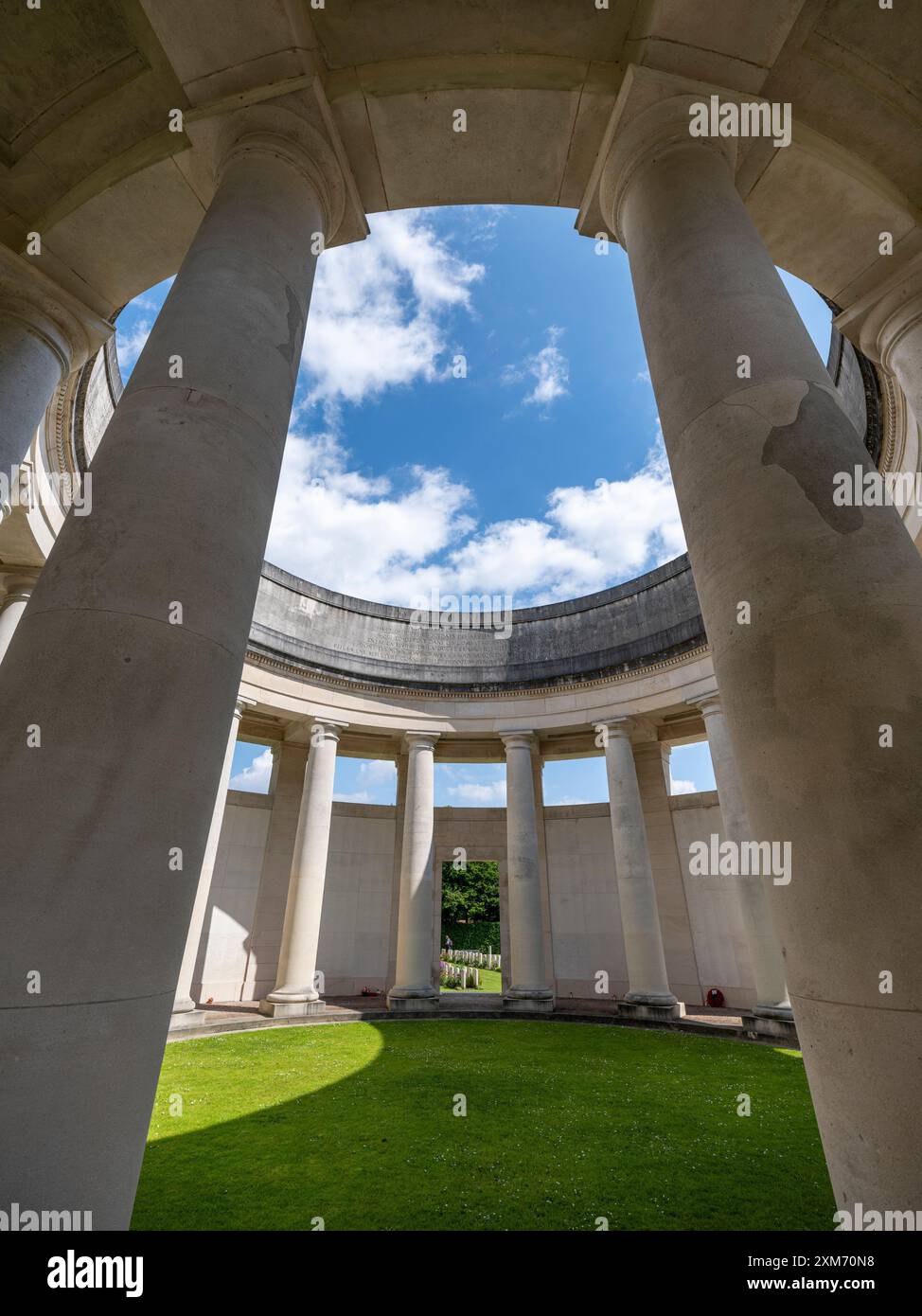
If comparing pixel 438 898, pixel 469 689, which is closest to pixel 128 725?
pixel 469 689

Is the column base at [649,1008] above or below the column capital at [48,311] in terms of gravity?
below

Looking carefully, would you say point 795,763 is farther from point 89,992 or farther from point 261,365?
point 261,365

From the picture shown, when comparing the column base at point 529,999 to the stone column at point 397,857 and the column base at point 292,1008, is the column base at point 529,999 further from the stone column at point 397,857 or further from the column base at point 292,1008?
the stone column at point 397,857

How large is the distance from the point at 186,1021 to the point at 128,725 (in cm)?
4378

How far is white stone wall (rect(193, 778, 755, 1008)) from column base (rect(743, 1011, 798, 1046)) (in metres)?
17.9

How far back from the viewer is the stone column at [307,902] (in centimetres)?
4991

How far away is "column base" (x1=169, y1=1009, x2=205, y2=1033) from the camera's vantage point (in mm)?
40969

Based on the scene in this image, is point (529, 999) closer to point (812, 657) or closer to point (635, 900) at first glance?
point (635, 900)

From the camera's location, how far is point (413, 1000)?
171ft

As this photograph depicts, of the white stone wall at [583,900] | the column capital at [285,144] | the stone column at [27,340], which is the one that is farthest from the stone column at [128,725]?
the white stone wall at [583,900]

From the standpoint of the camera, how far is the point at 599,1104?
2488cm

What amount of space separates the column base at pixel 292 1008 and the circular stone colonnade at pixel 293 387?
1673 inches
